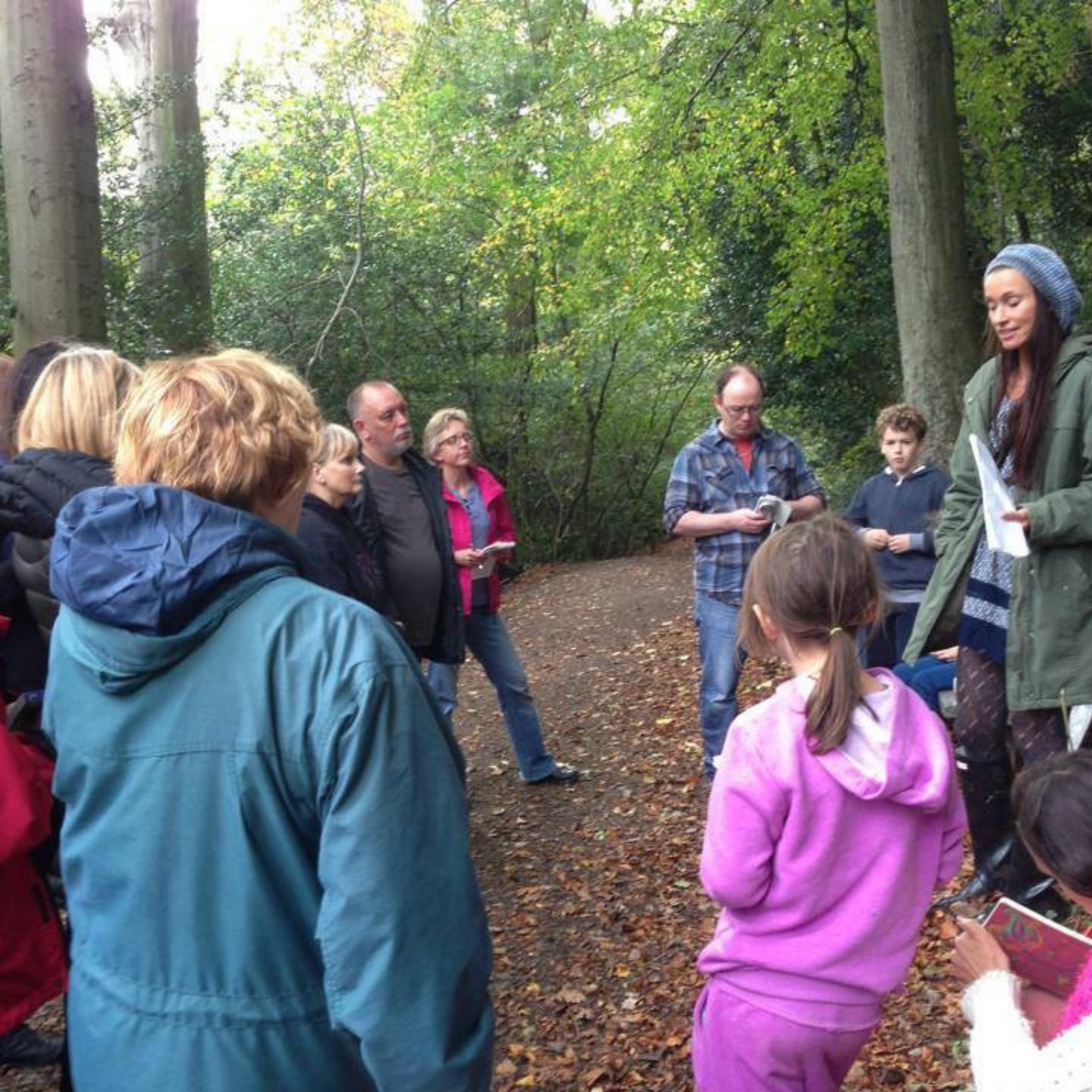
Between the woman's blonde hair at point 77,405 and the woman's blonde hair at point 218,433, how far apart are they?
128 centimetres

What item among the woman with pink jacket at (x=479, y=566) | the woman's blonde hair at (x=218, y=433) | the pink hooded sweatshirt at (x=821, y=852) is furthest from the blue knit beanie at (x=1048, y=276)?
the woman with pink jacket at (x=479, y=566)

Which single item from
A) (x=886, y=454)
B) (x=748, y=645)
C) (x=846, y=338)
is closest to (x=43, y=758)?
(x=748, y=645)

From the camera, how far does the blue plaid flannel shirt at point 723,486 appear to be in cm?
528

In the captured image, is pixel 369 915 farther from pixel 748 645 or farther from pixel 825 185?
pixel 825 185

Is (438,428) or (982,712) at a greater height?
(438,428)

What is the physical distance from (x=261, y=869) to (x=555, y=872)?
3.61 metres

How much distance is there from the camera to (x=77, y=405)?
9.78ft

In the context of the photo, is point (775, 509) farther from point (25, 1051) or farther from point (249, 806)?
point (249, 806)

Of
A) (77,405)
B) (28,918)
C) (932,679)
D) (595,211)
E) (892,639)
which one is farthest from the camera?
(595,211)

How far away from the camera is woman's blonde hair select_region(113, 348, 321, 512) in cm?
171

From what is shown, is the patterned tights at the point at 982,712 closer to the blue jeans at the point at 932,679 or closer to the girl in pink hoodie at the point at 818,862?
the blue jeans at the point at 932,679

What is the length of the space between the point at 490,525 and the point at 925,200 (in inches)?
149

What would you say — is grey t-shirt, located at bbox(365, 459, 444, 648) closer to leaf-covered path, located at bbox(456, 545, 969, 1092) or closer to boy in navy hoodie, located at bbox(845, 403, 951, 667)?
leaf-covered path, located at bbox(456, 545, 969, 1092)

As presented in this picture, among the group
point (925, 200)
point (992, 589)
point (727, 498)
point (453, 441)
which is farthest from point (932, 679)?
point (925, 200)
